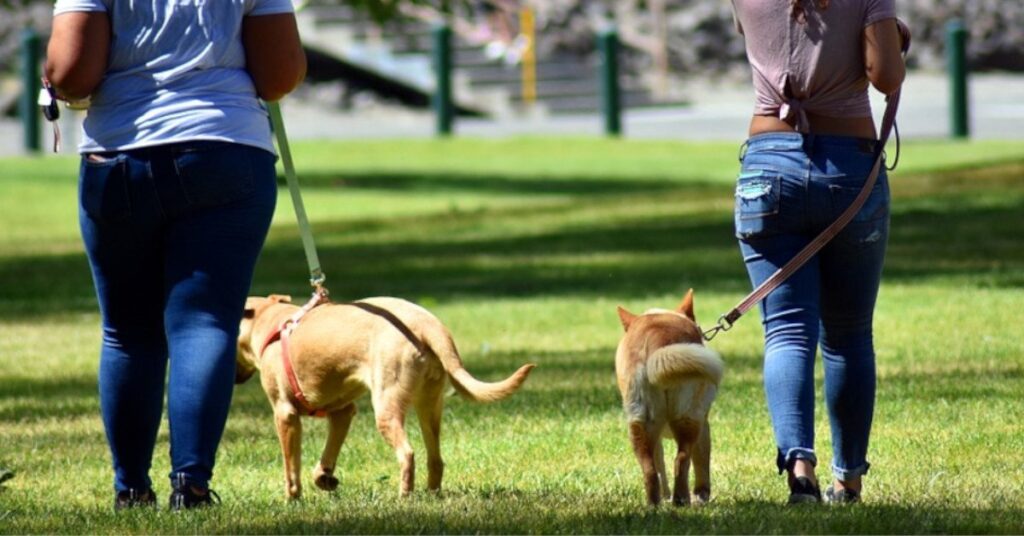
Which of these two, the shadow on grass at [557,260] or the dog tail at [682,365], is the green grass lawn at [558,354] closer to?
the shadow on grass at [557,260]

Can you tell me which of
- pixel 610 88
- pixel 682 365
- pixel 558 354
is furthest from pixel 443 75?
pixel 682 365

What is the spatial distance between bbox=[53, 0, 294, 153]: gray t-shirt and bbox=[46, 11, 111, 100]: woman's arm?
49 millimetres

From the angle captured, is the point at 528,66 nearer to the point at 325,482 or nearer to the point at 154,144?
the point at 325,482

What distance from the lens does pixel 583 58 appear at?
37438mm

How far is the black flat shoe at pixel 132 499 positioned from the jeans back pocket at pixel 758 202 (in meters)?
2.09

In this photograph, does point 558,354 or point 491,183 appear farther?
point 491,183

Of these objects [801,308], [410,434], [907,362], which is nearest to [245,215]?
[801,308]

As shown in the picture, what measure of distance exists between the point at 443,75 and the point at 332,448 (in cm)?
2383

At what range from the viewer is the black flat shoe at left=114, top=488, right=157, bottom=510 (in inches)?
252

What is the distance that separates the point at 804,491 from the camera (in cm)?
602

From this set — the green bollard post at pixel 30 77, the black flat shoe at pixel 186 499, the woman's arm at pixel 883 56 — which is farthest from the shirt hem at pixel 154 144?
the green bollard post at pixel 30 77

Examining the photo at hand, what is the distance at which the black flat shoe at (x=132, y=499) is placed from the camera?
252 inches

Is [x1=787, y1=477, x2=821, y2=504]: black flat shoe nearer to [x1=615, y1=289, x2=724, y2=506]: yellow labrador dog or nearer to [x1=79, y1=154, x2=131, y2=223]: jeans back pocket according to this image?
[x1=615, y1=289, x2=724, y2=506]: yellow labrador dog

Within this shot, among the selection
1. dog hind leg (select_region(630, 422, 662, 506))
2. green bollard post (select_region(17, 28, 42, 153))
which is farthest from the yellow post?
dog hind leg (select_region(630, 422, 662, 506))
